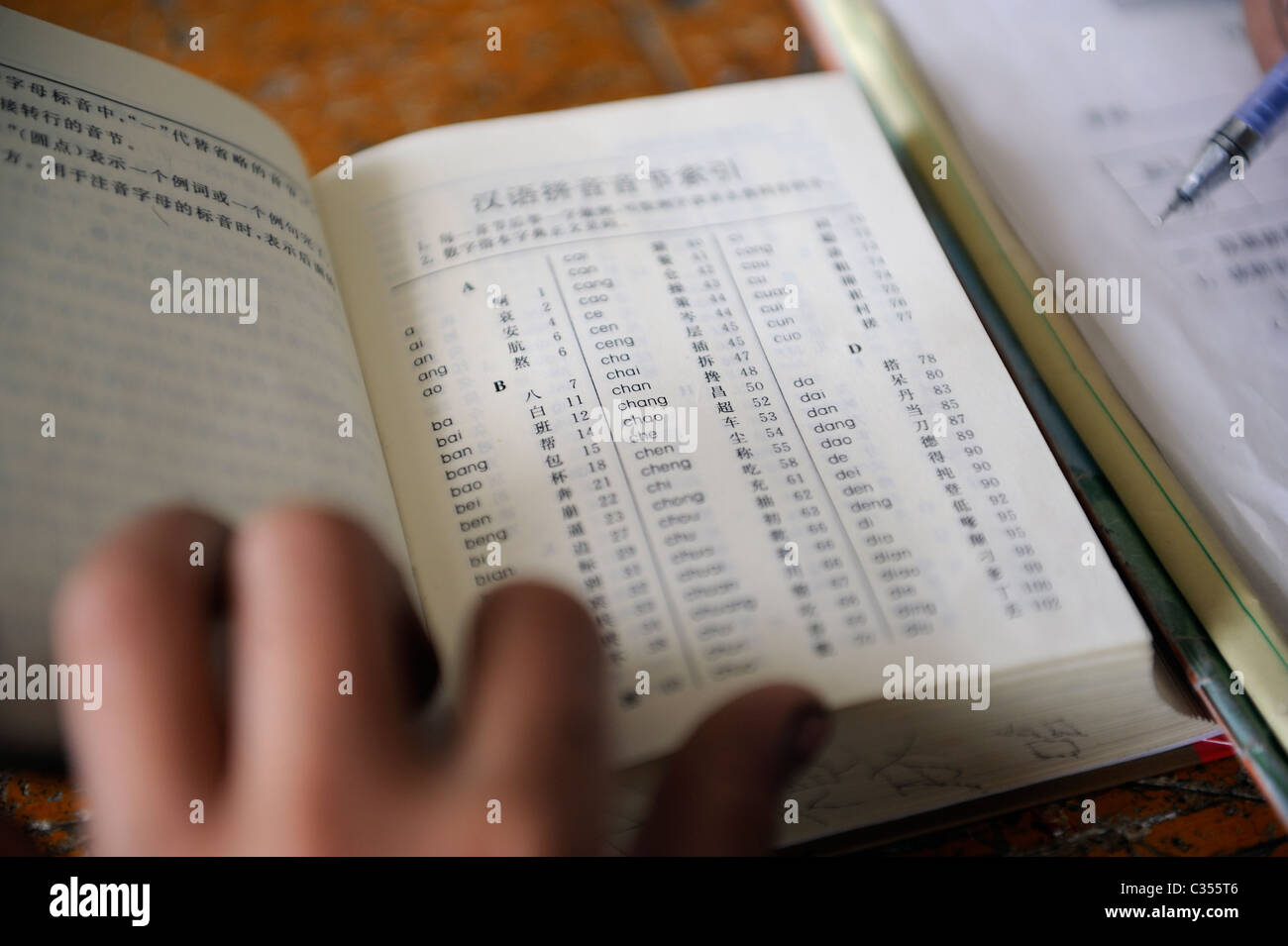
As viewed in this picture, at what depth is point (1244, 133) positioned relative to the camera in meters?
0.37

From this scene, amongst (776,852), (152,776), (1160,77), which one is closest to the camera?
(152,776)

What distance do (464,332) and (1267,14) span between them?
380 millimetres

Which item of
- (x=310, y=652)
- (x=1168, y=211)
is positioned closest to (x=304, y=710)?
(x=310, y=652)

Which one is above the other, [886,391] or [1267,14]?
[1267,14]

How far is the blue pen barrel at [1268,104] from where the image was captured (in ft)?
1.20

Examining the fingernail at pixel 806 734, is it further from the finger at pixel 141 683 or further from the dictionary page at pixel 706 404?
the finger at pixel 141 683

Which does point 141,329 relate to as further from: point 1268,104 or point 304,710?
point 1268,104

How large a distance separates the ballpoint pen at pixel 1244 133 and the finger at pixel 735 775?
0.93ft

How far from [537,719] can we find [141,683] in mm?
79

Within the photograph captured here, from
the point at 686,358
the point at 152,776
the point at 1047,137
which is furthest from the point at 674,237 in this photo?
the point at 152,776

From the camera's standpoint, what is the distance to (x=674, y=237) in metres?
0.39

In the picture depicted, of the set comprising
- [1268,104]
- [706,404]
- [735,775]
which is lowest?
[735,775]

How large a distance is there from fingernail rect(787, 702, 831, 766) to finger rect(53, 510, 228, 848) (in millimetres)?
142
